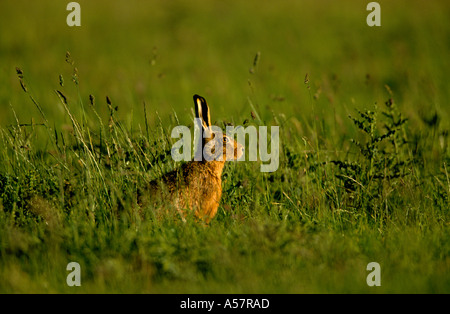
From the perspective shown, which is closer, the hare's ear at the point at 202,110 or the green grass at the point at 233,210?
the green grass at the point at 233,210

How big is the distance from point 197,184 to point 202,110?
2.28ft

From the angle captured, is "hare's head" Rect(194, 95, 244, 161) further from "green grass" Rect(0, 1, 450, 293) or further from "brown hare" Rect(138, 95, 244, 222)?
"green grass" Rect(0, 1, 450, 293)

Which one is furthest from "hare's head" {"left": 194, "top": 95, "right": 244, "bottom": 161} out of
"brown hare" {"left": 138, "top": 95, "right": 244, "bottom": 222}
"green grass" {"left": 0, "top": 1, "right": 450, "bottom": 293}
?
"green grass" {"left": 0, "top": 1, "right": 450, "bottom": 293}

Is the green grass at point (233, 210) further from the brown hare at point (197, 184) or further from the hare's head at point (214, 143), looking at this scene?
the hare's head at point (214, 143)

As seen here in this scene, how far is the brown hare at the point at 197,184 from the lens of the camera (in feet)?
16.4

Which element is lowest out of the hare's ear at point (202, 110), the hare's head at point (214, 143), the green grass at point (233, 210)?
the green grass at point (233, 210)

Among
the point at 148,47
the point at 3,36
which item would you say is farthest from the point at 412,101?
the point at 3,36

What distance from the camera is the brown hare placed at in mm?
4988

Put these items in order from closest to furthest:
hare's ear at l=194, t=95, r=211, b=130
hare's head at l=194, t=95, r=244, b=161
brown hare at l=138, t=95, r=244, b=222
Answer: brown hare at l=138, t=95, r=244, b=222, hare's ear at l=194, t=95, r=211, b=130, hare's head at l=194, t=95, r=244, b=161

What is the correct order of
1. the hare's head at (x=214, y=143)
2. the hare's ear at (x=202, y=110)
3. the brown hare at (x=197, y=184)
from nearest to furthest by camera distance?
the brown hare at (x=197, y=184), the hare's ear at (x=202, y=110), the hare's head at (x=214, y=143)

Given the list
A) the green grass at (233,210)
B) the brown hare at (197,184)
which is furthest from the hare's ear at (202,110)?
the green grass at (233,210)

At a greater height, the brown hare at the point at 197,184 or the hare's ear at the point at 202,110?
the hare's ear at the point at 202,110

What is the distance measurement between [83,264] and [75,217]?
61 centimetres

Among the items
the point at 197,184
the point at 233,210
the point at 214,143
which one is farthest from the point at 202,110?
the point at 233,210
